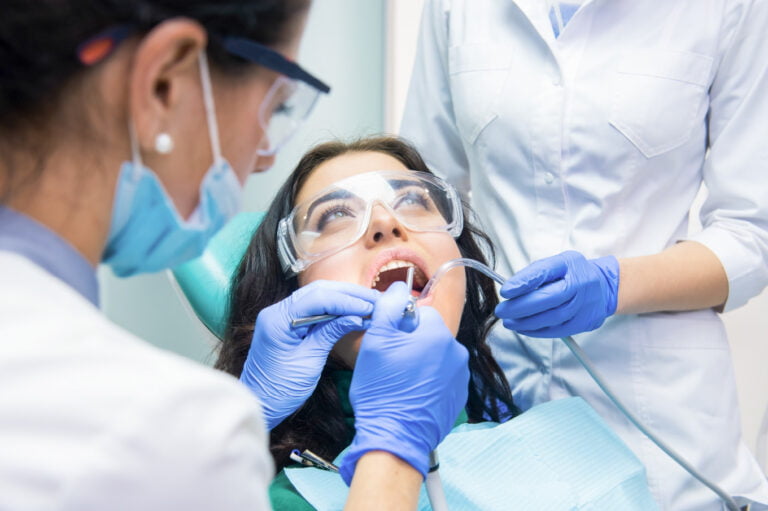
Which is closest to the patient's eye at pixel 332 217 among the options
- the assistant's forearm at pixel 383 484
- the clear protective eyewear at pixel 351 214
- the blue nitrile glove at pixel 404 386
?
the clear protective eyewear at pixel 351 214

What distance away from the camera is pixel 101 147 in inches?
31.5

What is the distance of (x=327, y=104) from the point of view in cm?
301

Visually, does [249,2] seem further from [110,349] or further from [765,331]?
[765,331]

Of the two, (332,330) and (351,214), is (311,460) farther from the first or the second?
(351,214)

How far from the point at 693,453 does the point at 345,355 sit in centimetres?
71

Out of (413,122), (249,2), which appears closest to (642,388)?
(413,122)

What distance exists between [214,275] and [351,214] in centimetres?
53

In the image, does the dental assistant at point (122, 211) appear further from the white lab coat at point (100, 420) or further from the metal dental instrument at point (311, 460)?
the metal dental instrument at point (311, 460)

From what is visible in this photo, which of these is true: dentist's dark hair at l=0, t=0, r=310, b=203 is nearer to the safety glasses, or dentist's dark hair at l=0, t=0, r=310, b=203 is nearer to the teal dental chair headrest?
the safety glasses

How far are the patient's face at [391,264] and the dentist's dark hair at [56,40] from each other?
2.44 ft

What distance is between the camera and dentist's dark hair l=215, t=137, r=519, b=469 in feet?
5.25

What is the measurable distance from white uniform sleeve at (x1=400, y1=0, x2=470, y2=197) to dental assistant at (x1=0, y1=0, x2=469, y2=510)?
0.97 meters

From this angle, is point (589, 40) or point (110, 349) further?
point (589, 40)

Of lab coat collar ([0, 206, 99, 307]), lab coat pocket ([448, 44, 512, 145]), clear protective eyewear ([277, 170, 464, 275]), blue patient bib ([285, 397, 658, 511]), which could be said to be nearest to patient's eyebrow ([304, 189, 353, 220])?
clear protective eyewear ([277, 170, 464, 275])
